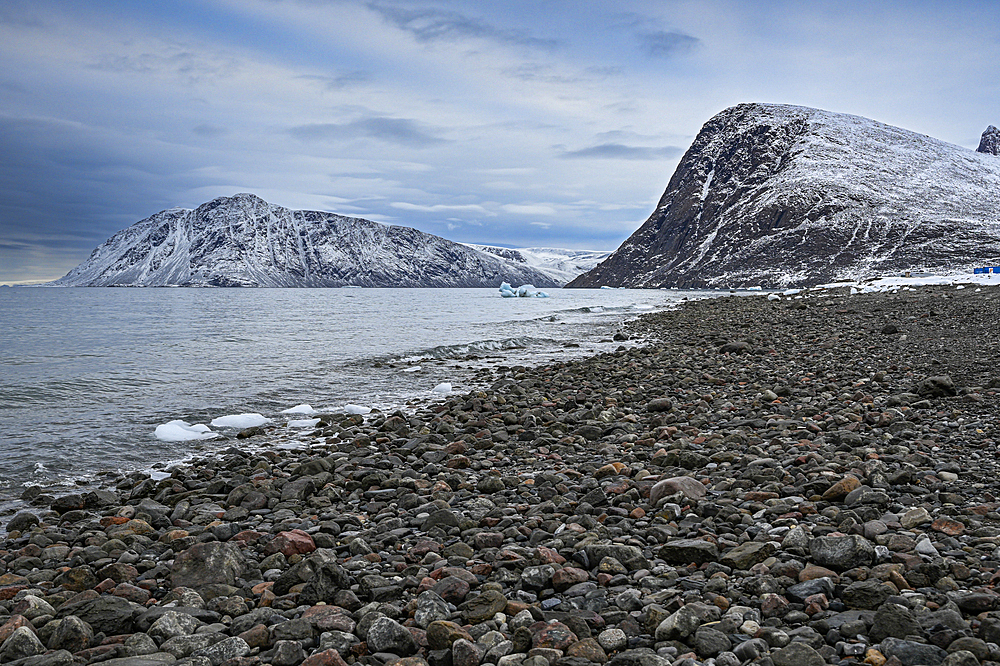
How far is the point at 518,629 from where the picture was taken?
388 cm

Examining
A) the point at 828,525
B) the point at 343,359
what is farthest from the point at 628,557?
the point at 343,359

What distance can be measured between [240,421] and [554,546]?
32.2 ft

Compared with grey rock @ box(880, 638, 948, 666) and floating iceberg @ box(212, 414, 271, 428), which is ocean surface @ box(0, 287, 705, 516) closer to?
A: floating iceberg @ box(212, 414, 271, 428)

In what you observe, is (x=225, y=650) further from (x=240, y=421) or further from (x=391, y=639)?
(x=240, y=421)

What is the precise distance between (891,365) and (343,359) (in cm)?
1799

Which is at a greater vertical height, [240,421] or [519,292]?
[519,292]

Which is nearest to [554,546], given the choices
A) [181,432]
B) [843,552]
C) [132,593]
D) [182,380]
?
[843,552]

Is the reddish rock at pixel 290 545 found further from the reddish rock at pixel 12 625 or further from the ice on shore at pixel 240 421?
the ice on shore at pixel 240 421

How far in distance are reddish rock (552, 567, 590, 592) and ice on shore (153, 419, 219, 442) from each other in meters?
9.53

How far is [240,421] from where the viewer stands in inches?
518

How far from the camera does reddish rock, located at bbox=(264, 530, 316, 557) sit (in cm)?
562

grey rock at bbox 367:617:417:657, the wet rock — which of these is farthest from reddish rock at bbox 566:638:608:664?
the wet rock

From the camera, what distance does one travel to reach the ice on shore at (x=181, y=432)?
11928 mm

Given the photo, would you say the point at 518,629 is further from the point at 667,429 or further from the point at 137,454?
the point at 137,454
